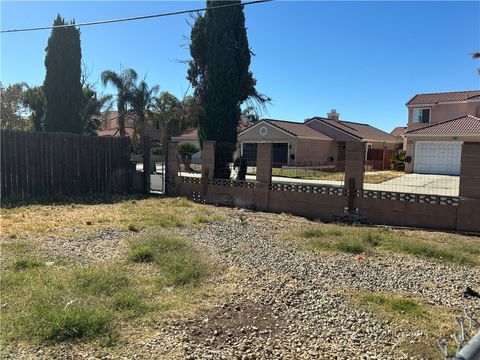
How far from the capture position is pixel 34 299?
4129 millimetres

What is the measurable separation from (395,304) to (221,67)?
12377 mm

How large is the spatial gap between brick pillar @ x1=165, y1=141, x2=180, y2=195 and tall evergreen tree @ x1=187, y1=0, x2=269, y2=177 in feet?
6.93

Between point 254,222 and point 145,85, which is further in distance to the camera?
point 145,85

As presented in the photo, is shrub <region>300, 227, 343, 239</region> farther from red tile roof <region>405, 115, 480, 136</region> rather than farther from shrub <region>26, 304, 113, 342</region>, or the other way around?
red tile roof <region>405, 115, 480, 136</region>

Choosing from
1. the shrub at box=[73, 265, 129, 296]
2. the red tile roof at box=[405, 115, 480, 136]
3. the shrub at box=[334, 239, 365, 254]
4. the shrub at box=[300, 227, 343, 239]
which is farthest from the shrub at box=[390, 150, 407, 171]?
the shrub at box=[73, 265, 129, 296]

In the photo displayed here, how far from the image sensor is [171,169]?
14.0 meters

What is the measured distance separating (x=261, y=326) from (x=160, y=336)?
0.96 metres

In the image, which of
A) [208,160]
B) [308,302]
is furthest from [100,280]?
[208,160]

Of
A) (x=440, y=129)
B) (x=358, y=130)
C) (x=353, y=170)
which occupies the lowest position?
(x=353, y=170)

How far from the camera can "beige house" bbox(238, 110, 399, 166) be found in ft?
102

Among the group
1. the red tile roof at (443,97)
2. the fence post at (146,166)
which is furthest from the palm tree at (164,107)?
the fence post at (146,166)

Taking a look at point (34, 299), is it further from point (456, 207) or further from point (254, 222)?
point (456, 207)

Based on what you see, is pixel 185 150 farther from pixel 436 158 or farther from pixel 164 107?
pixel 436 158

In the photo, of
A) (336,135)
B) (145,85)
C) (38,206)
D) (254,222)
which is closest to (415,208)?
(254,222)
